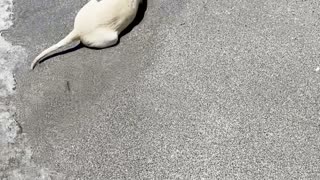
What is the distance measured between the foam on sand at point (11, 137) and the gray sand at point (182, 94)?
0.04 meters

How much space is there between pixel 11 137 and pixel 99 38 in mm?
648

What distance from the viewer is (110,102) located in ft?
8.09

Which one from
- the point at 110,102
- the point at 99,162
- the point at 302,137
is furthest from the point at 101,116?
the point at 302,137

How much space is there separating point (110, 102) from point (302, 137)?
34.7 inches

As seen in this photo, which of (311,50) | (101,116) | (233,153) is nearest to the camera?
(233,153)

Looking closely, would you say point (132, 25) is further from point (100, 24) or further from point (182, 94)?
point (182, 94)

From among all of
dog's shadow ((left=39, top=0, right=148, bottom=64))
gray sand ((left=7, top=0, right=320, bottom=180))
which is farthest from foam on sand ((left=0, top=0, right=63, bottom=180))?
dog's shadow ((left=39, top=0, right=148, bottom=64))

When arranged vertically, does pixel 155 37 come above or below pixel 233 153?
above

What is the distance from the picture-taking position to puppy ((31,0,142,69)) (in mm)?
2613

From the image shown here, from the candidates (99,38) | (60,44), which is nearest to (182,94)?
(99,38)

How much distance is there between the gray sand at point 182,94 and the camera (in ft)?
7.43

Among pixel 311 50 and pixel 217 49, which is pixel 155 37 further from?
pixel 311 50

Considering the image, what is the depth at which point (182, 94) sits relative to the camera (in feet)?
8.11

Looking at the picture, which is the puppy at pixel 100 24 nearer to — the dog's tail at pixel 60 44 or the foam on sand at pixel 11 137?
the dog's tail at pixel 60 44
